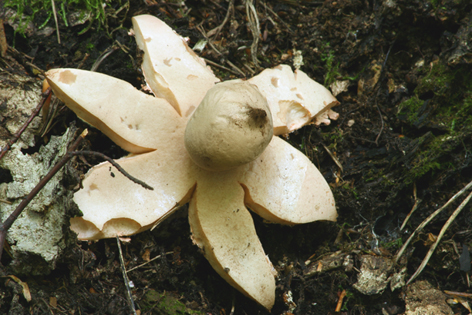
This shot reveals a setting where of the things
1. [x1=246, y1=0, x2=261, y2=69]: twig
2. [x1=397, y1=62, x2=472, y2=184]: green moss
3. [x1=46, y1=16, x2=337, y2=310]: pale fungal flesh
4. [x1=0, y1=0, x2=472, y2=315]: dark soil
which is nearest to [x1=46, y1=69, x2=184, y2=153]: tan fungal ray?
[x1=46, y1=16, x2=337, y2=310]: pale fungal flesh

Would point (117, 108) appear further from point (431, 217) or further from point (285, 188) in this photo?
point (431, 217)

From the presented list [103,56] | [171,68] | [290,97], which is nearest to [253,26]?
[290,97]

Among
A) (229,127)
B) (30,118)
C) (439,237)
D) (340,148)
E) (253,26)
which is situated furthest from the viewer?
(253,26)

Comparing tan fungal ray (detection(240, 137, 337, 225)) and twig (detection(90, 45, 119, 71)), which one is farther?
twig (detection(90, 45, 119, 71))

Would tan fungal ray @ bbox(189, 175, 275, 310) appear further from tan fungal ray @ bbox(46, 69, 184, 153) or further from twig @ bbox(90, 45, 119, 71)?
twig @ bbox(90, 45, 119, 71)

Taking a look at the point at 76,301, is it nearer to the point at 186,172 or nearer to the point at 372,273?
the point at 186,172

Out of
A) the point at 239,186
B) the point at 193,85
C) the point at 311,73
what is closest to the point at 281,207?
the point at 239,186
